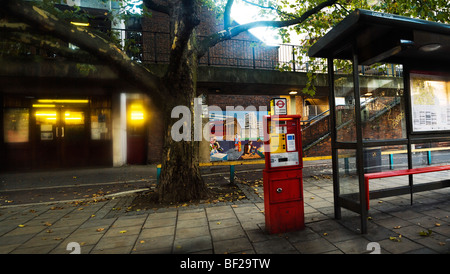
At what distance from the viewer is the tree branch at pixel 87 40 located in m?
3.40

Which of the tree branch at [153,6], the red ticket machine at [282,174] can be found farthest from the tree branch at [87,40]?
the red ticket machine at [282,174]

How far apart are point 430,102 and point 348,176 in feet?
8.30

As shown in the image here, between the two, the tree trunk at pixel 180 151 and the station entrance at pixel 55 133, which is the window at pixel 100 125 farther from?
the tree trunk at pixel 180 151

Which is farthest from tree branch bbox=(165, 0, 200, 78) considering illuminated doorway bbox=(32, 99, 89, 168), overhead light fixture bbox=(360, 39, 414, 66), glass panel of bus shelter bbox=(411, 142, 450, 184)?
illuminated doorway bbox=(32, 99, 89, 168)

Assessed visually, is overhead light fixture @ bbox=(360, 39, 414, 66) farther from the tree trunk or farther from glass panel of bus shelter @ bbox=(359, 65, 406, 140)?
the tree trunk

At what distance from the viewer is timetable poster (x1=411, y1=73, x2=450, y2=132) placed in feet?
13.7

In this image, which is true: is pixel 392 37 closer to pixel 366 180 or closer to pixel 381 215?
pixel 366 180

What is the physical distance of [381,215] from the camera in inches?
144

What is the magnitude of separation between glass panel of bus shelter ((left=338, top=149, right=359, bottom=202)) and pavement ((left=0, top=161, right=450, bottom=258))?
406 millimetres

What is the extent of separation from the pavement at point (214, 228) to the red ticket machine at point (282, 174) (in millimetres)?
221

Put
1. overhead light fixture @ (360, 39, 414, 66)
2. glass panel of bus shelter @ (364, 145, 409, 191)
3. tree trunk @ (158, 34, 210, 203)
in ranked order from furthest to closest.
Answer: glass panel of bus shelter @ (364, 145, 409, 191) → tree trunk @ (158, 34, 210, 203) → overhead light fixture @ (360, 39, 414, 66)

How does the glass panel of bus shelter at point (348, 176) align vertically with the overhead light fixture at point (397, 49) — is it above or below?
below

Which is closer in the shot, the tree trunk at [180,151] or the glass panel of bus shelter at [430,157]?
the tree trunk at [180,151]

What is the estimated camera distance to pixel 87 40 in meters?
3.96
